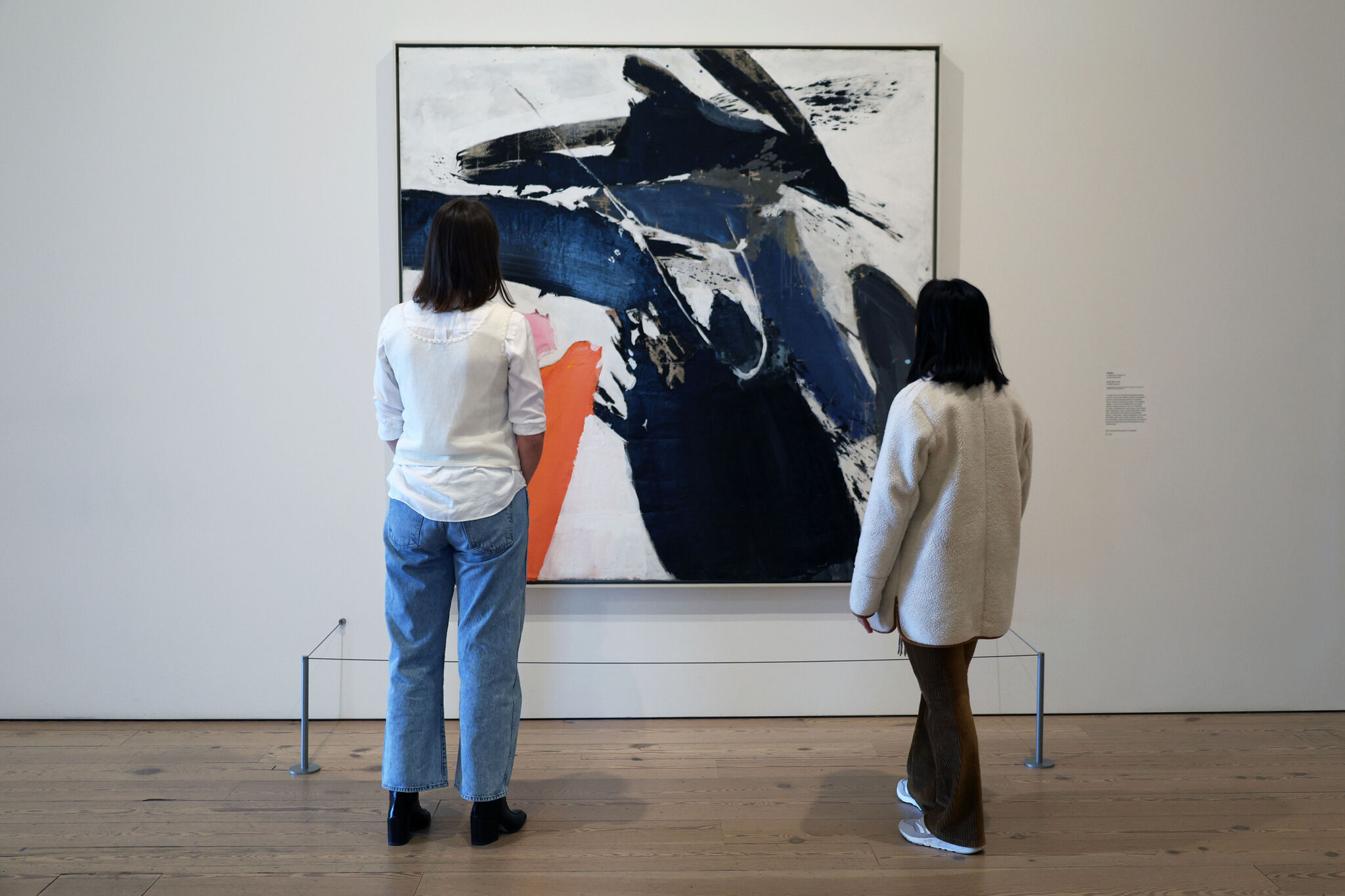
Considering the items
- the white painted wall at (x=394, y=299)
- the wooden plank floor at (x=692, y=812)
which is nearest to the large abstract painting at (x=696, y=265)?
the white painted wall at (x=394, y=299)

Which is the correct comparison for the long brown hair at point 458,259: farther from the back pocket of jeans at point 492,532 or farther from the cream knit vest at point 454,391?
the back pocket of jeans at point 492,532

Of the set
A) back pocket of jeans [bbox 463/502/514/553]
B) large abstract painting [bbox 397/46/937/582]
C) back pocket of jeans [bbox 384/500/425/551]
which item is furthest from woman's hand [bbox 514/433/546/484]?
large abstract painting [bbox 397/46/937/582]

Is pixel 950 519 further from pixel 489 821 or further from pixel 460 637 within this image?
pixel 489 821

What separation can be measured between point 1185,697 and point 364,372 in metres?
3.05

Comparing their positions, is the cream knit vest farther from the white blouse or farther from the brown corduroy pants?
the brown corduroy pants

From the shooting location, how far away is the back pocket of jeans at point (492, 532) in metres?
2.00

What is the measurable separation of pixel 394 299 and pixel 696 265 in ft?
3.28

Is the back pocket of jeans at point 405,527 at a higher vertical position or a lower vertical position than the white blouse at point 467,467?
lower

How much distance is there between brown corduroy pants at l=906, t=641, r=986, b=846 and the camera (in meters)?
2.05

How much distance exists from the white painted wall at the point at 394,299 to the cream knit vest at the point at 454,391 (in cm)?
93

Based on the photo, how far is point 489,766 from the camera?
6.83 feet

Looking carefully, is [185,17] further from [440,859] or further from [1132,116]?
[1132,116]

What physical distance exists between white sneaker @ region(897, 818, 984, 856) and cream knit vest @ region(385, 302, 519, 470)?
4.50 feet

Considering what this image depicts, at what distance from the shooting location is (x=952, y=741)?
206 centimetres
